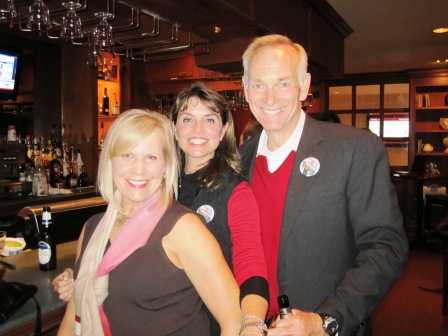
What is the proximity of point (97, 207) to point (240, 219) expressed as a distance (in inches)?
76.2

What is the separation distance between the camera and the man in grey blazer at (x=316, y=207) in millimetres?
1261

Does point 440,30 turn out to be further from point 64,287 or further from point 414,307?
point 64,287

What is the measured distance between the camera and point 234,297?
49.4 inches

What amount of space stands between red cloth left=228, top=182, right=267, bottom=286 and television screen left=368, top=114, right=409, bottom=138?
7648mm

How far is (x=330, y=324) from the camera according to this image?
1188 mm

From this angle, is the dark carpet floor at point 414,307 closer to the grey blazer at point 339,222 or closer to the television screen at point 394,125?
the grey blazer at point 339,222

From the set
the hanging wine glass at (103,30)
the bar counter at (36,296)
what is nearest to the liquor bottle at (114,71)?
the hanging wine glass at (103,30)

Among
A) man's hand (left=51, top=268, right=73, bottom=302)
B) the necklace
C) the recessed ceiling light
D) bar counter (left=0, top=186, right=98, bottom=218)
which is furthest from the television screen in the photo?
man's hand (left=51, top=268, right=73, bottom=302)

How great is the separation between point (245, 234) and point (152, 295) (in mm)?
367

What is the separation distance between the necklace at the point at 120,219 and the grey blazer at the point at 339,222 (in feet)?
1.92

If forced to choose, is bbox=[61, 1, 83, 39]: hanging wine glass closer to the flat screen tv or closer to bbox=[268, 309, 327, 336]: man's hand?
bbox=[268, 309, 327, 336]: man's hand

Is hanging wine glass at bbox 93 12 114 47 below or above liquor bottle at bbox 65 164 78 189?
above

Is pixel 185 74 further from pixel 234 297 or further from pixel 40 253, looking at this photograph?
pixel 234 297

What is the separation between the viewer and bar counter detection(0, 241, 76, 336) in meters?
1.49
